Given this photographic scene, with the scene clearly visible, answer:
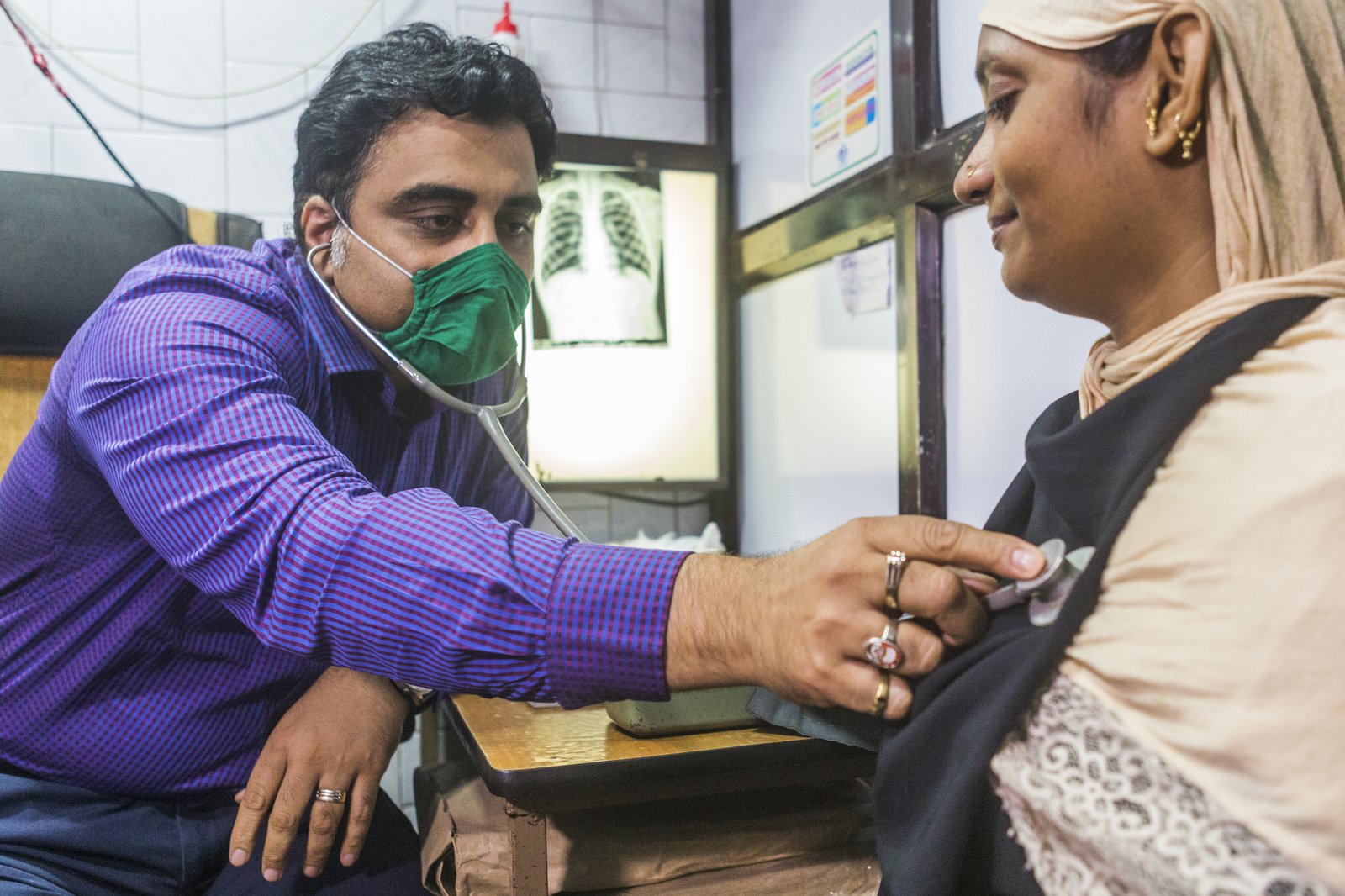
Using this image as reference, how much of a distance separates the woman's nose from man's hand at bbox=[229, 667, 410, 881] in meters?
0.86

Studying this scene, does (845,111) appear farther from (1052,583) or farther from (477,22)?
(1052,583)

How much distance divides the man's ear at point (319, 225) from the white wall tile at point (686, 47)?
1.20 m

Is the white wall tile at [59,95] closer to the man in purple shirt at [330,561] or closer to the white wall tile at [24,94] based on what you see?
the white wall tile at [24,94]

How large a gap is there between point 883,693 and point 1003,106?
0.47 meters

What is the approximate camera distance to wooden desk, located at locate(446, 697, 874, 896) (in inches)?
35.9

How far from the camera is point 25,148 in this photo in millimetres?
1829

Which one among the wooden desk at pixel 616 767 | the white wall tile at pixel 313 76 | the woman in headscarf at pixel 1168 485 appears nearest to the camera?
the woman in headscarf at pixel 1168 485

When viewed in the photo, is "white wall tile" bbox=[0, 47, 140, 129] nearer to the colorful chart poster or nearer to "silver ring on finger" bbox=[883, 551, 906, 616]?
the colorful chart poster

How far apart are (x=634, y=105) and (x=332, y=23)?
2.29ft

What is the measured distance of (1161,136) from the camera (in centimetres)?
64

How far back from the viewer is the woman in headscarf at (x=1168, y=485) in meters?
0.49

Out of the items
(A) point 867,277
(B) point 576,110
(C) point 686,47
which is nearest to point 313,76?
(B) point 576,110

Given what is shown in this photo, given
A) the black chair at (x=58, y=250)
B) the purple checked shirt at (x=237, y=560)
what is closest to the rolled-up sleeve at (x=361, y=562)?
the purple checked shirt at (x=237, y=560)

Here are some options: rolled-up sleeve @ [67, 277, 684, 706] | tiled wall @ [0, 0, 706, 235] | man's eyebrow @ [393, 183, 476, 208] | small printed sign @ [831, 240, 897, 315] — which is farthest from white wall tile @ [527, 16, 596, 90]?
rolled-up sleeve @ [67, 277, 684, 706]
